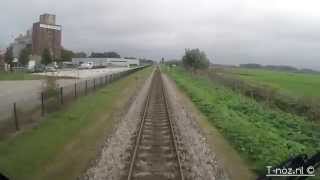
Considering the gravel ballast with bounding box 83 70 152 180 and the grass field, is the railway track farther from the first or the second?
the grass field

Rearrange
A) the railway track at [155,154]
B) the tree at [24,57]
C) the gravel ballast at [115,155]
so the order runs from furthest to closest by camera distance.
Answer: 1. the tree at [24,57]
2. the gravel ballast at [115,155]
3. the railway track at [155,154]

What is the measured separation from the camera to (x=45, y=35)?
17762 centimetres

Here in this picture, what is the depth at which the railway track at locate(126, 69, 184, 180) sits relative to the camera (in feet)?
37.6

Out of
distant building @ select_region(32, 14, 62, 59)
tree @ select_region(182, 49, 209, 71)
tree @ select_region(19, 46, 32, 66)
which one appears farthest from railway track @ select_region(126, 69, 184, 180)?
distant building @ select_region(32, 14, 62, 59)

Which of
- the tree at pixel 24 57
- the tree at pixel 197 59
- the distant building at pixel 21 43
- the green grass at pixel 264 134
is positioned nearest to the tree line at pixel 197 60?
the tree at pixel 197 59

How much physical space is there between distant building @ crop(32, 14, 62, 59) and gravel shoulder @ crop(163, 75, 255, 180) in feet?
523

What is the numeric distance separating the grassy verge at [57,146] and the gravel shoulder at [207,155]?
3.17 m

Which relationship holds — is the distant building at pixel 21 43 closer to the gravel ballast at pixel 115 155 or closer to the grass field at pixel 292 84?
the grass field at pixel 292 84

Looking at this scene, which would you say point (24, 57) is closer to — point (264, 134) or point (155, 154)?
point (264, 134)

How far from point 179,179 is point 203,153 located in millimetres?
3707

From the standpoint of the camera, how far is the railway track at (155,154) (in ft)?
37.6

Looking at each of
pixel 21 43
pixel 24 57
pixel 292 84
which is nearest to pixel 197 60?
pixel 292 84

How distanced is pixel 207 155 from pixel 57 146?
5.48 m

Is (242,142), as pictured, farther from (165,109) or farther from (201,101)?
(201,101)
